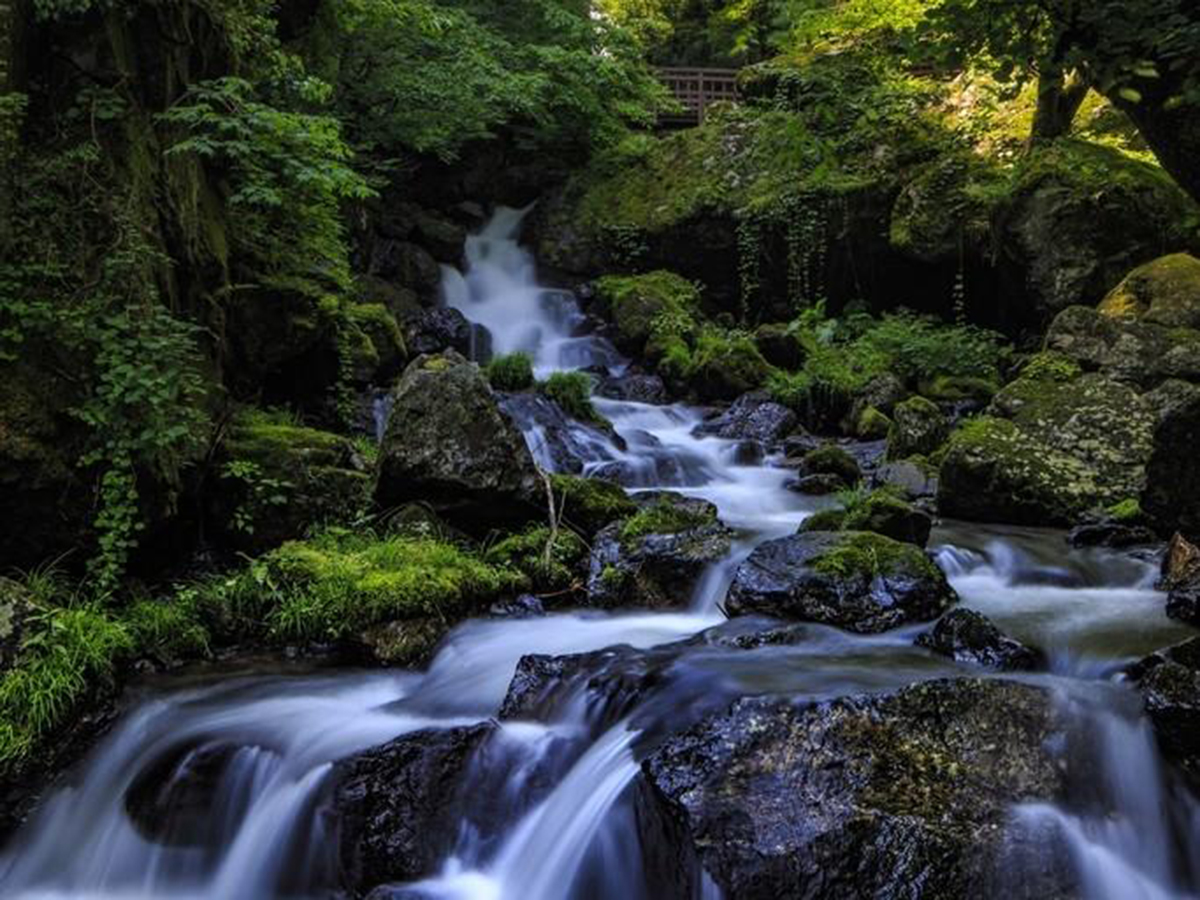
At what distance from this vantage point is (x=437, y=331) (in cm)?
1486

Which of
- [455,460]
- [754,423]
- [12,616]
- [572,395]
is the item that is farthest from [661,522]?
[754,423]

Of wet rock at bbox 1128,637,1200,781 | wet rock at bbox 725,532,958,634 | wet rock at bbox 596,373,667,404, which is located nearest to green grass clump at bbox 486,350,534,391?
wet rock at bbox 596,373,667,404

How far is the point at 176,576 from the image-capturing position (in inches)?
246

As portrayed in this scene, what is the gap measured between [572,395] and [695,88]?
14474mm

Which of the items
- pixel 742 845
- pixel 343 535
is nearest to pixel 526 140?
pixel 343 535

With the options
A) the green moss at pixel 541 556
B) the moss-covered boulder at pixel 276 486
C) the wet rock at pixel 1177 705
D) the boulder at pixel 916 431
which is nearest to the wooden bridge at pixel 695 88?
the boulder at pixel 916 431

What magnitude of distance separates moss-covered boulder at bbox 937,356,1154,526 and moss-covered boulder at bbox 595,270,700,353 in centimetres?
775

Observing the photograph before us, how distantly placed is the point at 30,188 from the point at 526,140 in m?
14.7

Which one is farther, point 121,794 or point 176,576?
point 176,576

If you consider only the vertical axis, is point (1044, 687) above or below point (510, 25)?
below

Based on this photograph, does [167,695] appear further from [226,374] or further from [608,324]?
[608,324]

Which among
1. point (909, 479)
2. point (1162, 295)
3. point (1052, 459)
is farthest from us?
point (1162, 295)

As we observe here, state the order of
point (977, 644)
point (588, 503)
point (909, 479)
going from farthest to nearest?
point (909, 479)
point (588, 503)
point (977, 644)

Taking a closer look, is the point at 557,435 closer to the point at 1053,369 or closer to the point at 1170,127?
the point at 1053,369
